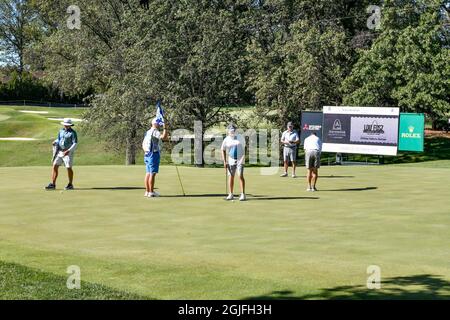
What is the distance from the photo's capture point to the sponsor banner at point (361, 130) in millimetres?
38312

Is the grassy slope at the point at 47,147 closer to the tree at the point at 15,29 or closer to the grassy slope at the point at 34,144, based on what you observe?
the grassy slope at the point at 34,144

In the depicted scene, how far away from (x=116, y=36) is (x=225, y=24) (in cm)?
930

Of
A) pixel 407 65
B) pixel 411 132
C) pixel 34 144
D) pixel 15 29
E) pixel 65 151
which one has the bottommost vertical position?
pixel 34 144

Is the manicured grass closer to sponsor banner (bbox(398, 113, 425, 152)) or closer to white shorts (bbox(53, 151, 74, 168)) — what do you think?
white shorts (bbox(53, 151, 74, 168))


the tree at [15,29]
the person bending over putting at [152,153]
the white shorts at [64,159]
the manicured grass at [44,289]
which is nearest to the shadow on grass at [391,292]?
the manicured grass at [44,289]

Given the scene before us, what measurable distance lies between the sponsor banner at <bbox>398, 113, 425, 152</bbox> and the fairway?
54.9ft

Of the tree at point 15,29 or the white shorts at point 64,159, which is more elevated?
the tree at point 15,29

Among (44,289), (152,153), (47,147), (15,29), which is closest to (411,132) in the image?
(152,153)

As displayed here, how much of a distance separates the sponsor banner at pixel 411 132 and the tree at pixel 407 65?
5.06 metres

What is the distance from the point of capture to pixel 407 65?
148 feet

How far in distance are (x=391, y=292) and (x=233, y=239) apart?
4426 mm

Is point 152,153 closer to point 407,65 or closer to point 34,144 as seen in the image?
point 407,65

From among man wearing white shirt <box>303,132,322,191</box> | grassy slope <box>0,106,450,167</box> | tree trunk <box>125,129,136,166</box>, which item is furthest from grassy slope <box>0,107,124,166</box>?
man wearing white shirt <box>303,132,322,191</box>
